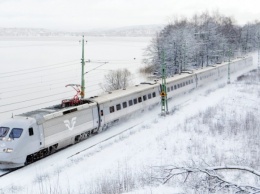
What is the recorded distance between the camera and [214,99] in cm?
3800

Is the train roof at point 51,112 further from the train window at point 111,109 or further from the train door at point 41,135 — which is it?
the train window at point 111,109

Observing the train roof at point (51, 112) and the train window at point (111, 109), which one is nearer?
the train roof at point (51, 112)

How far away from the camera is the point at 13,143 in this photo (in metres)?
17.9

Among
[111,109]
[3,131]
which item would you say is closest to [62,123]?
[3,131]

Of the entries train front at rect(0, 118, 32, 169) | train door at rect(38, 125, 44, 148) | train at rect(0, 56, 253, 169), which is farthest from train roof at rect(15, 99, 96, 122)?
train front at rect(0, 118, 32, 169)

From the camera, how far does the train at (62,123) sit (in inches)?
711

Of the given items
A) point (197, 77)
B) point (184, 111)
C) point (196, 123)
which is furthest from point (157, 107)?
point (197, 77)

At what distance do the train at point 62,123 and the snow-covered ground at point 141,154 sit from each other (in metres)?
0.61

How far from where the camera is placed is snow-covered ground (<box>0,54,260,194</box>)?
47.1ft

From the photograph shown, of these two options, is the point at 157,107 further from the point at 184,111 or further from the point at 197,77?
the point at 197,77

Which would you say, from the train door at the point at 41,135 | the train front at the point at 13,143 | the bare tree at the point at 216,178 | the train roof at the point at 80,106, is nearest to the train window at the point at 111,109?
the train roof at the point at 80,106

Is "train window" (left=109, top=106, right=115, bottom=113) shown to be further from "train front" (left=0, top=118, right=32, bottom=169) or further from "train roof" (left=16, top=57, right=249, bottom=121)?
"train front" (left=0, top=118, right=32, bottom=169)

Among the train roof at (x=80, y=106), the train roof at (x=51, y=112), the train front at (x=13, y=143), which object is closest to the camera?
the train front at (x=13, y=143)

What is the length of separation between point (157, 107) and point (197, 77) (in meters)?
14.5
